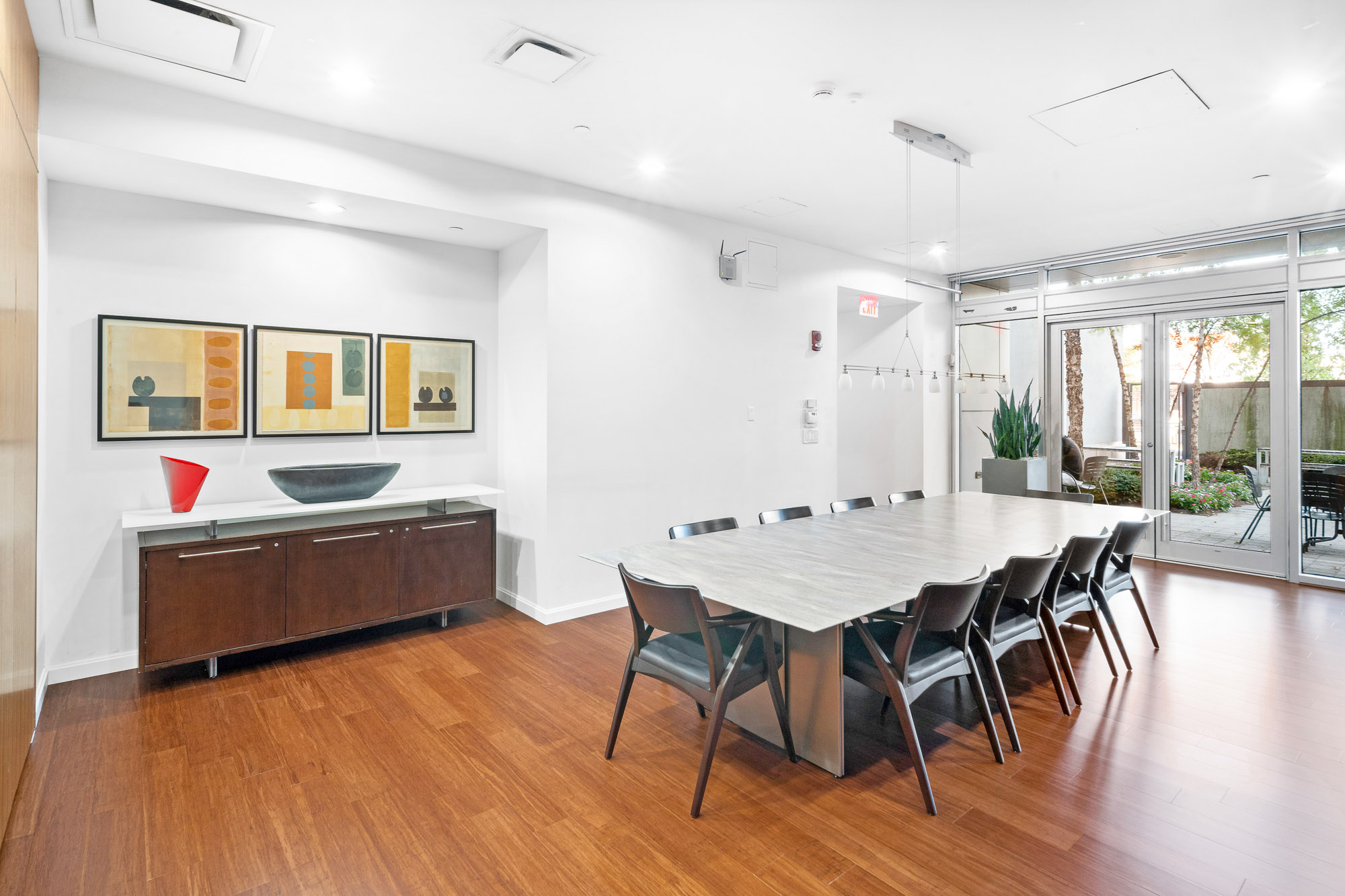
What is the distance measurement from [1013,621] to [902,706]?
0.97 metres

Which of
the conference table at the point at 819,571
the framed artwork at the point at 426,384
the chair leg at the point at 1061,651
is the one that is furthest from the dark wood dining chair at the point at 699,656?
the framed artwork at the point at 426,384

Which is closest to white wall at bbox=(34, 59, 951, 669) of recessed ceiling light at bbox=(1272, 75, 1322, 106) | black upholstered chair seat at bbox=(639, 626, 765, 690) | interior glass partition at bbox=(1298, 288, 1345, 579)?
black upholstered chair seat at bbox=(639, 626, 765, 690)

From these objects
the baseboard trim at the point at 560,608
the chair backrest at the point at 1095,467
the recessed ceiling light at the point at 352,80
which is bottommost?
the baseboard trim at the point at 560,608

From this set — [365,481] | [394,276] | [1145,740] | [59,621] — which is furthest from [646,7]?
[59,621]

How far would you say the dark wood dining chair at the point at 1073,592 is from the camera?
10.3 ft

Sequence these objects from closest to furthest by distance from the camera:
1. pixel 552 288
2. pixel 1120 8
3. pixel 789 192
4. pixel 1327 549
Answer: pixel 1120 8 → pixel 552 288 → pixel 789 192 → pixel 1327 549

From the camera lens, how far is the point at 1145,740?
2.77 meters

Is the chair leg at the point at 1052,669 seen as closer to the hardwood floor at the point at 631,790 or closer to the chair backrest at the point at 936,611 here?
the hardwood floor at the point at 631,790

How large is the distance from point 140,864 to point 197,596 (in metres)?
1.59

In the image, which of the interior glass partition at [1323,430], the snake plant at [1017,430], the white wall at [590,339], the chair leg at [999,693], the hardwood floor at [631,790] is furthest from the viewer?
the snake plant at [1017,430]

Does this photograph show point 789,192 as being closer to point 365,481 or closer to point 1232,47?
point 1232,47

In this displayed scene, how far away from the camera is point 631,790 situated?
2.43 metres

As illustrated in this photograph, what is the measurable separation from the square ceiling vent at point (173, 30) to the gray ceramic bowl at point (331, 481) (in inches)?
78.9

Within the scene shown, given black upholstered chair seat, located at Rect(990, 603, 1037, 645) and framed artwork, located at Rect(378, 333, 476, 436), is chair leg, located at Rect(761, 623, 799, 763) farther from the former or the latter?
framed artwork, located at Rect(378, 333, 476, 436)
